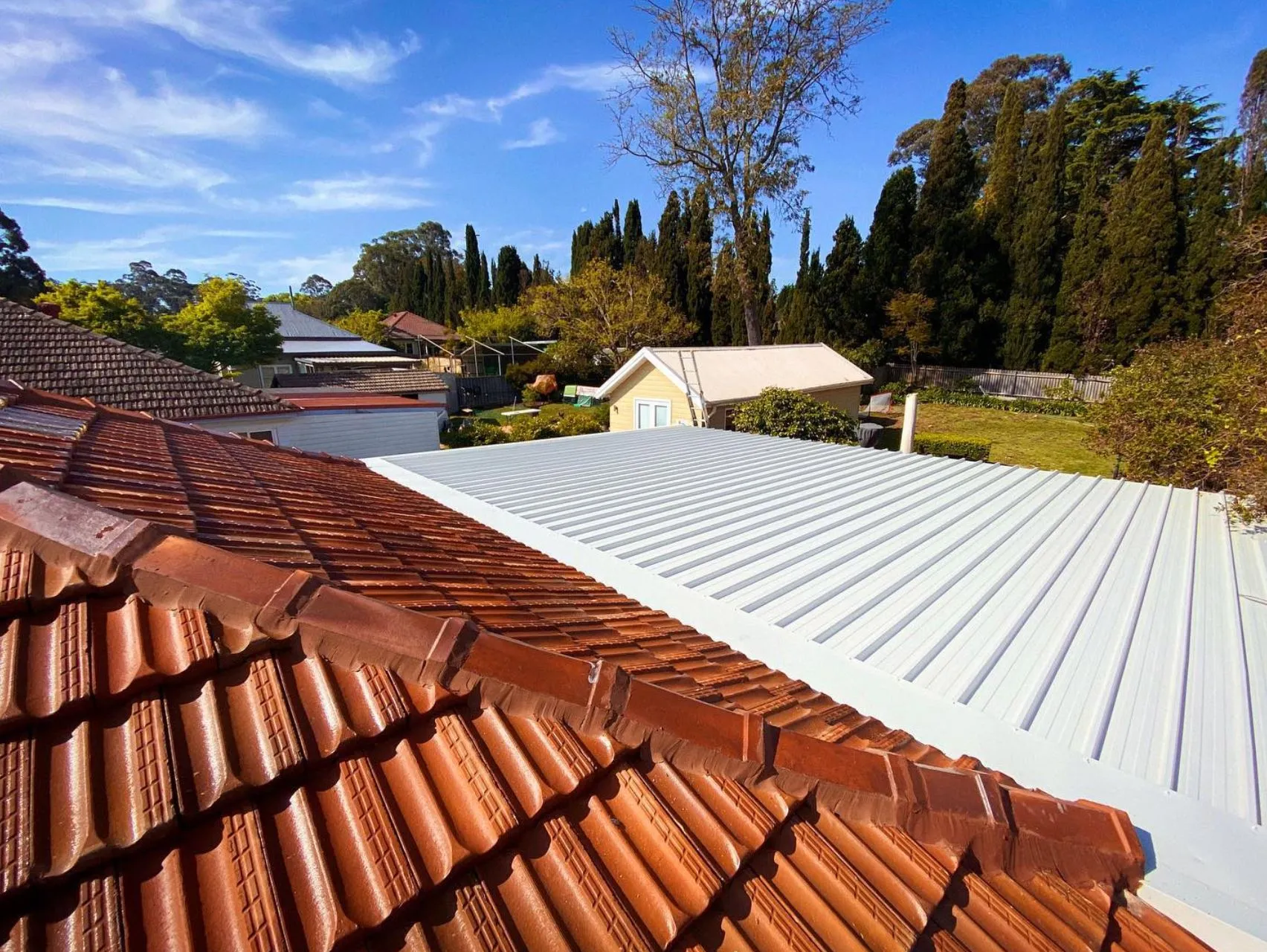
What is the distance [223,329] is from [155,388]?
57.1 feet

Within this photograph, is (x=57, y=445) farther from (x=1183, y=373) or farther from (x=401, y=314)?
(x=401, y=314)

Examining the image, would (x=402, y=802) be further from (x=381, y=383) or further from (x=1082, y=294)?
(x=1082, y=294)

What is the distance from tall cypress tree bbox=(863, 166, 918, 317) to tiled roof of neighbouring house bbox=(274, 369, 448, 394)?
25158mm

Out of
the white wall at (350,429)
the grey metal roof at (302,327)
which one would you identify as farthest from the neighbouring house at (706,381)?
the grey metal roof at (302,327)

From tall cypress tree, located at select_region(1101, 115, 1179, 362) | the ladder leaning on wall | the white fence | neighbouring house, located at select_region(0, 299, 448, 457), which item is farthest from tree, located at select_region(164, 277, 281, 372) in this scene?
tall cypress tree, located at select_region(1101, 115, 1179, 362)

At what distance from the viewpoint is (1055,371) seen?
27969mm

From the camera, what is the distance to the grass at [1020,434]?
17.8m

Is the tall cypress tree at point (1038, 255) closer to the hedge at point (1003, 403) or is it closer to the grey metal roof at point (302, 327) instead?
the hedge at point (1003, 403)

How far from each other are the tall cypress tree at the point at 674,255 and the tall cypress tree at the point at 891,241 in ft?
41.8

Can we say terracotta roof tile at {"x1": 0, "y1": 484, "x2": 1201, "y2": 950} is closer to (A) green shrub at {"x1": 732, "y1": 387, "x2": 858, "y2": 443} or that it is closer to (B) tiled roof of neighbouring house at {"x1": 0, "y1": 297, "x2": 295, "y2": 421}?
(B) tiled roof of neighbouring house at {"x1": 0, "y1": 297, "x2": 295, "y2": 421}

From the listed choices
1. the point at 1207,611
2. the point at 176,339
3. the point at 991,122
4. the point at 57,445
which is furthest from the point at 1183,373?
the point at 991,122

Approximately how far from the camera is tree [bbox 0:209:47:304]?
1489 inches

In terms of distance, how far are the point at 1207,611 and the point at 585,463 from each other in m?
6.54

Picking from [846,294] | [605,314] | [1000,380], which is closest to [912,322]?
[846,294]
